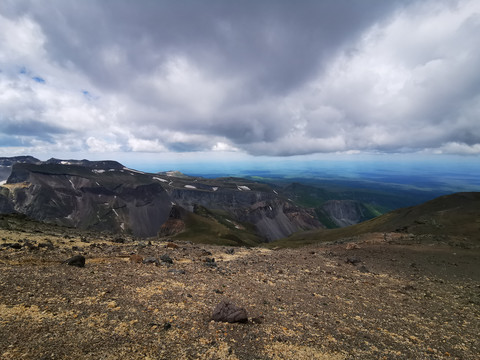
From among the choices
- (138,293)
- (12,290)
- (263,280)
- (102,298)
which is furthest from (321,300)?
(12,290)

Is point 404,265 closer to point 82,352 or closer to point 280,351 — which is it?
point 280,351

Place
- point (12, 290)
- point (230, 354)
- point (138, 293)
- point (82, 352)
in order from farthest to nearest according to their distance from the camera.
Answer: point (138, 293)
point (12, 290)
point (230, 354)
point (82, 352)

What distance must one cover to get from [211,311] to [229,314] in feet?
3.69

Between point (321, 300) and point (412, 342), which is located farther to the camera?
point (321, 300)

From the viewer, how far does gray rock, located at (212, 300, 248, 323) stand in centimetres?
982

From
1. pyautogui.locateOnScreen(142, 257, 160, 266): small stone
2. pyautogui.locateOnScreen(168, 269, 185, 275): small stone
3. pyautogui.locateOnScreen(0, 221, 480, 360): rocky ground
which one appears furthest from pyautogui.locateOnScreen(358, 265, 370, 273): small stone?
pyautogui.locateOnScreen(142, 257, 160, 266): small stone

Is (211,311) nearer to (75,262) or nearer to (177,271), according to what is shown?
(177,271)

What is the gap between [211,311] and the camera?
1063 centimetres

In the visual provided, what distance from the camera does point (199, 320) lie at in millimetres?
9727

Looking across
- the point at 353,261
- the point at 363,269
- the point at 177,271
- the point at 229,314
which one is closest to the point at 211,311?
the point at 229,314

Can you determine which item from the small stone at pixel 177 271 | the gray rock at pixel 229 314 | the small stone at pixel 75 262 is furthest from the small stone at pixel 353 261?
the small stone at pixel 75 262

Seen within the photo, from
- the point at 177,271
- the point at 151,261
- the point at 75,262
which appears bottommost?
the point at 151,261

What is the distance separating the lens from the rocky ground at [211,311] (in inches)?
306

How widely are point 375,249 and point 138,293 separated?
30.0 metres
